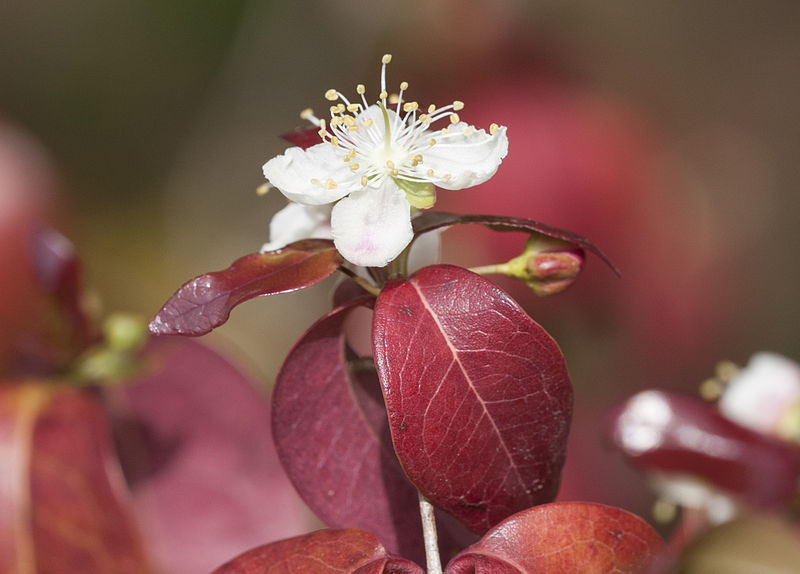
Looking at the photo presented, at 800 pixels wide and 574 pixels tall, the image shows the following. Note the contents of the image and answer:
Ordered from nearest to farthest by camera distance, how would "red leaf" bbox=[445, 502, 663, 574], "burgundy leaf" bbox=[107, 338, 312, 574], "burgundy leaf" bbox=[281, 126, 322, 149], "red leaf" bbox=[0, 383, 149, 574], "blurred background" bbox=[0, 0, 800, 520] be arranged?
"red leaf" bbox=[445, 502, 663, 574] < "burgundy leaf" bbox=[281, 126, 322, 149] < "red leaf" bbox=[0, 383, 149, 574] < "burgundy leaf" bbox=[107, 338, 312, 574] < "blurred background" bbox=[0, 0, 800, 520]

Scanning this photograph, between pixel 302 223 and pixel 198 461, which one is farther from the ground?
pixel 302 223

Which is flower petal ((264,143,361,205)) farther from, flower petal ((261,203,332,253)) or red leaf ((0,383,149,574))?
red leaf ((0,383,149,574))

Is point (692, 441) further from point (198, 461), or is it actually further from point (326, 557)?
point (198, 461)

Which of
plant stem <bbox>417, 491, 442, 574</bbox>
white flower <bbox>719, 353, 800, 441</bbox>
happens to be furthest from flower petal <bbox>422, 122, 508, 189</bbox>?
white flower <bbox>719, 353, 800, 441</bbox>

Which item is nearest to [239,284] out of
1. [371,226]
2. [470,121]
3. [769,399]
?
[371,226]

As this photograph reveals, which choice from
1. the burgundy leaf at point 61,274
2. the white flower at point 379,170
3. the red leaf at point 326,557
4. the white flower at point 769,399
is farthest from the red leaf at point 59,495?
the white flower at point 769,399

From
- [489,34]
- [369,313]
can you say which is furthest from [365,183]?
[489,34]
